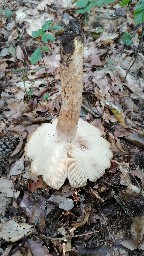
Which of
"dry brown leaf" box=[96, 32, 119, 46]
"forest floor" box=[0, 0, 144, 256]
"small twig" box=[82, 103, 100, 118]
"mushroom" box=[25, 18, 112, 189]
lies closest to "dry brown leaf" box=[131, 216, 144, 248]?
"forest floor" box=[0, 0, 144, 256]

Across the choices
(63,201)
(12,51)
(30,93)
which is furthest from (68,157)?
(12,51)

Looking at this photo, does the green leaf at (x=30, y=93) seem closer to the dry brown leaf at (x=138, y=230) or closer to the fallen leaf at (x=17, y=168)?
the fallen leaf at (x=17, y=168)

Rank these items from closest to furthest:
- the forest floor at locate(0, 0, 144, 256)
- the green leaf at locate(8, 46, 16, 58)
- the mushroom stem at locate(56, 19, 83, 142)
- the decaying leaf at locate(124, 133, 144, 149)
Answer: the mushroom stem at locate(56, 19, 83, 142)
the forest floor at locate(0, 0, 144, 256)
the decaying leaf at locate(124, 133, 144, 149)
the green leaf at locate(8, 46, 16, 58)

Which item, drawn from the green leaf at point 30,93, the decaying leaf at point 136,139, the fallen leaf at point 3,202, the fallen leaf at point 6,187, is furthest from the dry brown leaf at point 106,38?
the fallen leaf at point 3,202

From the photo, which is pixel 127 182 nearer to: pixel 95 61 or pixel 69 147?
pixel 69 147

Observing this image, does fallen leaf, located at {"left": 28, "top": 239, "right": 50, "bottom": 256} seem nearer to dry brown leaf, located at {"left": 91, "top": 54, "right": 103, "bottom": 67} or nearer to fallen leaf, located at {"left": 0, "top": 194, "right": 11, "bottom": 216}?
fallen leaf, located at {"left": 0, "top": 194, "right": 11, "bottom": 216}

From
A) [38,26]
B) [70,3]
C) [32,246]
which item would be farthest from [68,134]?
[70,3]

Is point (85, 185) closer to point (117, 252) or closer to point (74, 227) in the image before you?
point (74, 227)
